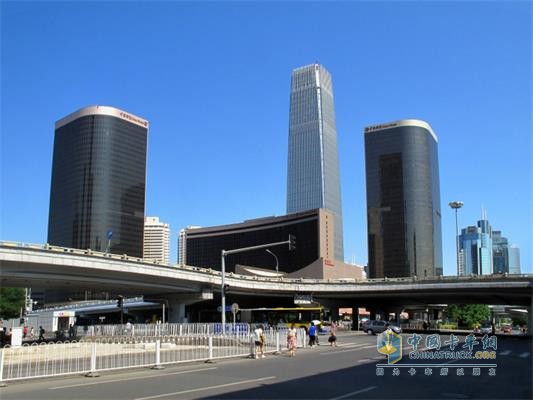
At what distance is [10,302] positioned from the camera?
102375mm

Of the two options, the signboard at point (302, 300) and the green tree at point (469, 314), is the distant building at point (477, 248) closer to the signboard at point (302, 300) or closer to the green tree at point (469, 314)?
the green tree at point (469, 314)

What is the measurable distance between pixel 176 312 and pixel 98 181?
7289cm

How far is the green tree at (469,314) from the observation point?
11891 cm

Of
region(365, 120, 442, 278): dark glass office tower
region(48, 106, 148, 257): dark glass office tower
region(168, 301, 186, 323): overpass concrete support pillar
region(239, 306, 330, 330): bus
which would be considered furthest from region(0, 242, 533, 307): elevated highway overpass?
region(48, 106, 148, 257): dark glass office tower

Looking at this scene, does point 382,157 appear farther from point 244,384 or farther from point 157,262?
point 244,384

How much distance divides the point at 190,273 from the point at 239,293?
17299 mm

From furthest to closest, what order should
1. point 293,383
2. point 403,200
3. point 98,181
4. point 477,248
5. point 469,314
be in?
point 477,248, point 403,200, point 98,181, point 469,314, point 293,383

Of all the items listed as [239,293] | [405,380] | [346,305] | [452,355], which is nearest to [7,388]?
[405,380]

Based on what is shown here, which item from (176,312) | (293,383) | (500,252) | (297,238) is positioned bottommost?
(176,312)

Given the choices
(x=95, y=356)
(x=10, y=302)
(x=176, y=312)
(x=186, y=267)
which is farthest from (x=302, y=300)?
(x=10, y=302)

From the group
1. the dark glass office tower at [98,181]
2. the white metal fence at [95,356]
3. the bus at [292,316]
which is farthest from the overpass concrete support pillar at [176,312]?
the dark glass office tower at [98,181]

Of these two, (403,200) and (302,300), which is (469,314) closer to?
(403,200)

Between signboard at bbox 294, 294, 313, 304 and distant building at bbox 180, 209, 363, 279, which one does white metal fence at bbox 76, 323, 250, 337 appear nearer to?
signboard at bbox 294, 294, 313, 304

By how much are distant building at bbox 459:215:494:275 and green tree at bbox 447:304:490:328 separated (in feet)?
125
